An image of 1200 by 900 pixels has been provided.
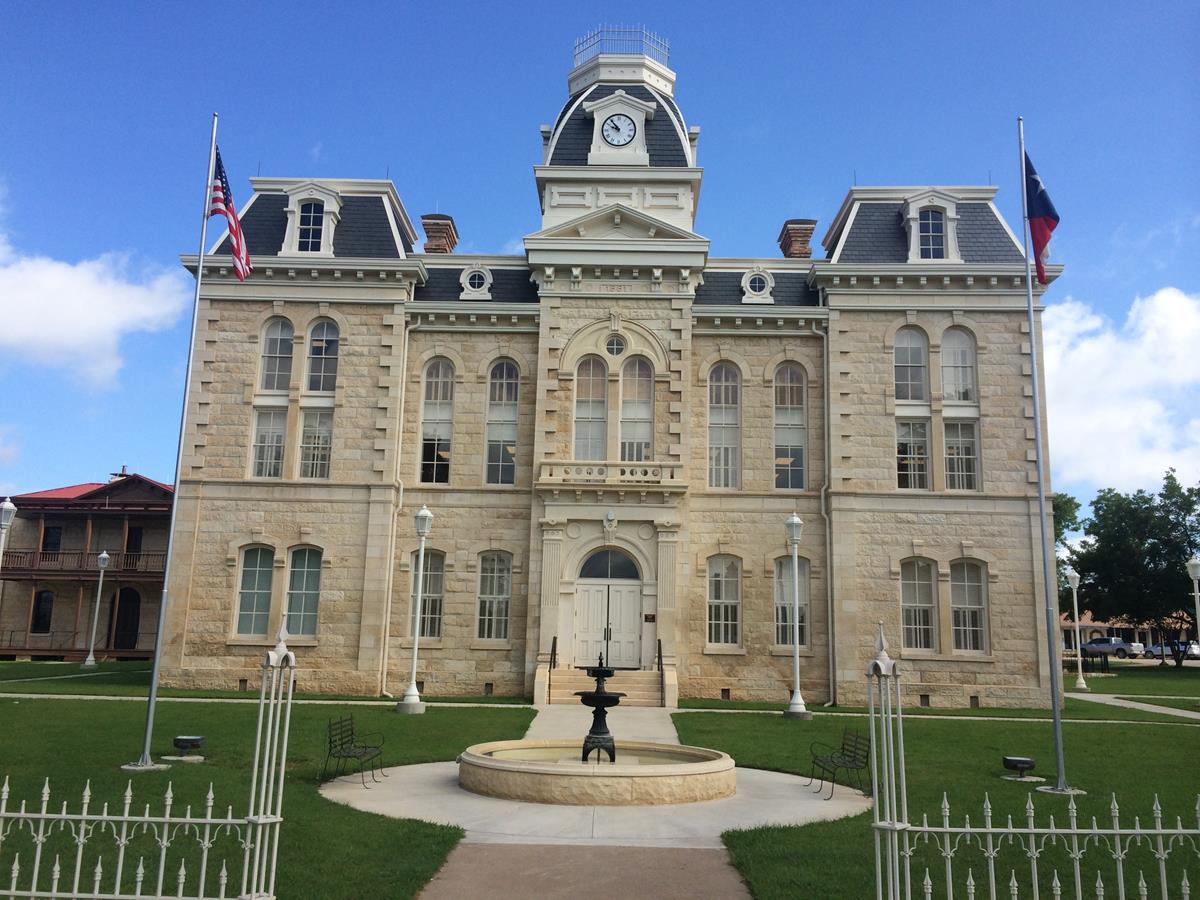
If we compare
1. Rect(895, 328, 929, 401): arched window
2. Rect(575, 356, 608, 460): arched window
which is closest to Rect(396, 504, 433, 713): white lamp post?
Rect(575, 356, 608, 460): arched window

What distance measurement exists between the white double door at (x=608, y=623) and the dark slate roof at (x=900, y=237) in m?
12.1

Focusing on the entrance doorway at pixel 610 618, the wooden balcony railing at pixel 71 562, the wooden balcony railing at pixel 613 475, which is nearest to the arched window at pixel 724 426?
the wooden balcony railing at pixel 613 475

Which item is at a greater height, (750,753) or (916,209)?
(916,209)

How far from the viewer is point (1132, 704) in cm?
2794

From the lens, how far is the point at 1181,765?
16281mm

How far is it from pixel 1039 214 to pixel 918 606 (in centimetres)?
1345

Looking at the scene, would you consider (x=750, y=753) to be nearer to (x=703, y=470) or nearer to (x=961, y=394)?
(x=703, y=470)

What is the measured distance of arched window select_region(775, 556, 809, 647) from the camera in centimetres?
2731

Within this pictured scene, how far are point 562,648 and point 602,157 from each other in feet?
50.0

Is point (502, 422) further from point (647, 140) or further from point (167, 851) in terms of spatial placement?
point (167, 851)

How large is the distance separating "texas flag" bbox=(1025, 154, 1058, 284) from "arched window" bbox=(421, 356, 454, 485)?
1713cm

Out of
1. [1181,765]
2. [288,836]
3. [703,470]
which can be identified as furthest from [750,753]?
[703,470]

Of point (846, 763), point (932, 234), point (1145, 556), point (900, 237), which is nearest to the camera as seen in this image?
point (846, 763)

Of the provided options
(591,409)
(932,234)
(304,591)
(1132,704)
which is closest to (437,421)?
(591,409)
